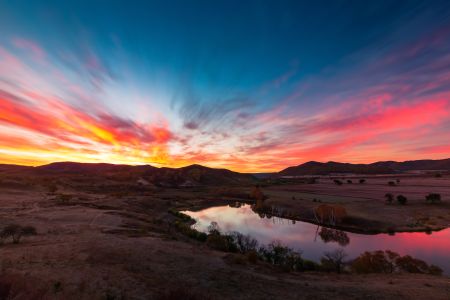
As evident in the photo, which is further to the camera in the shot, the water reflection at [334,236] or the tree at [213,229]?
the tree at [213,229]

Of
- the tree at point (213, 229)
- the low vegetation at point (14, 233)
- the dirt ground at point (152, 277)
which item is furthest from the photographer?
the tree at point (213, 229)

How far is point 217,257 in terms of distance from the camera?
29375 millimetres

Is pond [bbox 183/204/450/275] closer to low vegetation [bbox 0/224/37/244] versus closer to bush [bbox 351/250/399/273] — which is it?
bush [bbox 351/250/399/273]

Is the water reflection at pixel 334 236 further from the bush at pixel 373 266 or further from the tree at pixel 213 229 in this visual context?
the tree at pixel 213 229

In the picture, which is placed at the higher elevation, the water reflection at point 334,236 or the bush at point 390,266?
the bush at point 390,266

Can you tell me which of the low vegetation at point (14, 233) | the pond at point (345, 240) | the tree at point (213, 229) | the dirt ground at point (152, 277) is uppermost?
the low vegetation at point (14, 233)

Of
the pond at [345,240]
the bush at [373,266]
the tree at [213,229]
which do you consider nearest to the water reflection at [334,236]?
the pond at [345,240]

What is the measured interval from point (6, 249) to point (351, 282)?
34.9 m

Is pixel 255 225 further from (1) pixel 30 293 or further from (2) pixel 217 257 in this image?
(1) pixel 30 293

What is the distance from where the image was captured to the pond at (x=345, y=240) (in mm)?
43719

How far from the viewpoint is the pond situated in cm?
4372

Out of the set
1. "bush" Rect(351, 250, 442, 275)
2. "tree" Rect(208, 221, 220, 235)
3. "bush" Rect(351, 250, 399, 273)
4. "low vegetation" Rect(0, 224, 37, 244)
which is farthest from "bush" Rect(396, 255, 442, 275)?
"low vegetation" Rect(0, 224, 37, 244)

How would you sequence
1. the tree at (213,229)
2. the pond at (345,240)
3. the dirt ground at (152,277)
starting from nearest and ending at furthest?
the dirt ground at (152,277), the pond at (345,240), the tree at (213,229)

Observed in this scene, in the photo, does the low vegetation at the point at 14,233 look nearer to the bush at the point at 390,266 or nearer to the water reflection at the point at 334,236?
the bush at the point at 390,266
